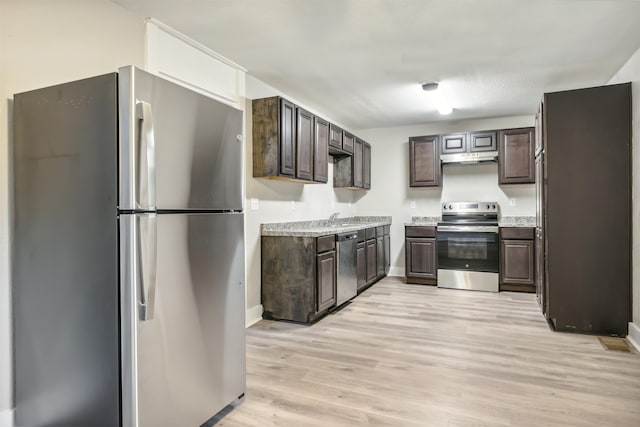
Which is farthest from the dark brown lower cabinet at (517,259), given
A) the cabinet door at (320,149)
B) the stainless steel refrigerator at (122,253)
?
the stainless steel refrigerator at (122,253)

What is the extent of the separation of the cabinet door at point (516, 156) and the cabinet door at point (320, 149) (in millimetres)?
2528

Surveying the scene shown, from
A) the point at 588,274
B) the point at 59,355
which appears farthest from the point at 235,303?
the point at 588,274

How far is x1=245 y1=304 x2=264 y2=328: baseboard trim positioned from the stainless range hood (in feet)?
11.3

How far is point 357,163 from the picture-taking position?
18.6 feet

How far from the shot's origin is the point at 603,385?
2.35 m

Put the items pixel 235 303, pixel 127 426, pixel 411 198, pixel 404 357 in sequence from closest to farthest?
pixel 127 426 → pixel 235 303 → pixel 404 357 → pixel 411 198

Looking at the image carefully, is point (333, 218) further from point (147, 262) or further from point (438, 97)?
point (147, 262)

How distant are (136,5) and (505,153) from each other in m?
4.70

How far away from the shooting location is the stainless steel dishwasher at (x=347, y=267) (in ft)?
13.5

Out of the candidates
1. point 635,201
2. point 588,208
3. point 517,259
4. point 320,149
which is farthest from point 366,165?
point 635,201

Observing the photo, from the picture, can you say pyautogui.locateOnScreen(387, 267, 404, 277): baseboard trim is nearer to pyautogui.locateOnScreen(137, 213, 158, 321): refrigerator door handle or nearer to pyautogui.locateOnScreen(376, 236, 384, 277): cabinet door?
pyautogui.locateOnScreen(376, 236, 384, 277): cabinet door

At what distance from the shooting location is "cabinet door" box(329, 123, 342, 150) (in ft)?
15.6

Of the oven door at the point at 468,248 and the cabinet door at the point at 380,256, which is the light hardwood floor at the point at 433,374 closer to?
the oven door at the point at 468,248

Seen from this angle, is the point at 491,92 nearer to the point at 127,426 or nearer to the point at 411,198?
the point at 411,198
